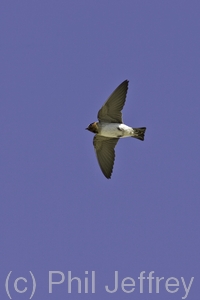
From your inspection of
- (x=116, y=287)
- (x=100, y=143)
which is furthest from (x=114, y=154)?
(x=116, y=287)

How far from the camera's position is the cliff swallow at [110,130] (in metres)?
9.61

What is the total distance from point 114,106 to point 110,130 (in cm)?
35

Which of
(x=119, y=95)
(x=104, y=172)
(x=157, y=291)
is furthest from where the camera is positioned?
(x=104, y=172)

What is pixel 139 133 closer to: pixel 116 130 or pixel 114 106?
pixel 116 130

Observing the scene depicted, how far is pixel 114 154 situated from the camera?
33.7 feet

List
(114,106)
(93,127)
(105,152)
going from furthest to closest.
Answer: (105,152)
(93,127)
(114,106)

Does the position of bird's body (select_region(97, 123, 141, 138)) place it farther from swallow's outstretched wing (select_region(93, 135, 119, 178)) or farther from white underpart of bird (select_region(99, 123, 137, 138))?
swallow's outstretched wing (select_region(93, 135, 119, 178))

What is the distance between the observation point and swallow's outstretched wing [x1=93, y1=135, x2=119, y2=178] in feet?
33.6

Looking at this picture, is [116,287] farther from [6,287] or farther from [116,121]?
[116,121]

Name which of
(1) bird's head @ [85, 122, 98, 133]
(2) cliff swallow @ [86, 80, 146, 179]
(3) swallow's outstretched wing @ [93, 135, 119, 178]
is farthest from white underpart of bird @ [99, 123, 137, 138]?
(3) swallow's outstretched wing @ [93, 135, 119, 178]

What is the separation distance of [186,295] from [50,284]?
1.72 meters

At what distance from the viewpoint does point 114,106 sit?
9695mm

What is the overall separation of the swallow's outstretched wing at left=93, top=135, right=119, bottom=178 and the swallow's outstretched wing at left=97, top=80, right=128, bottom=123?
458 millimetres

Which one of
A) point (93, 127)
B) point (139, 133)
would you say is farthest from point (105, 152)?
point (139, 133)
